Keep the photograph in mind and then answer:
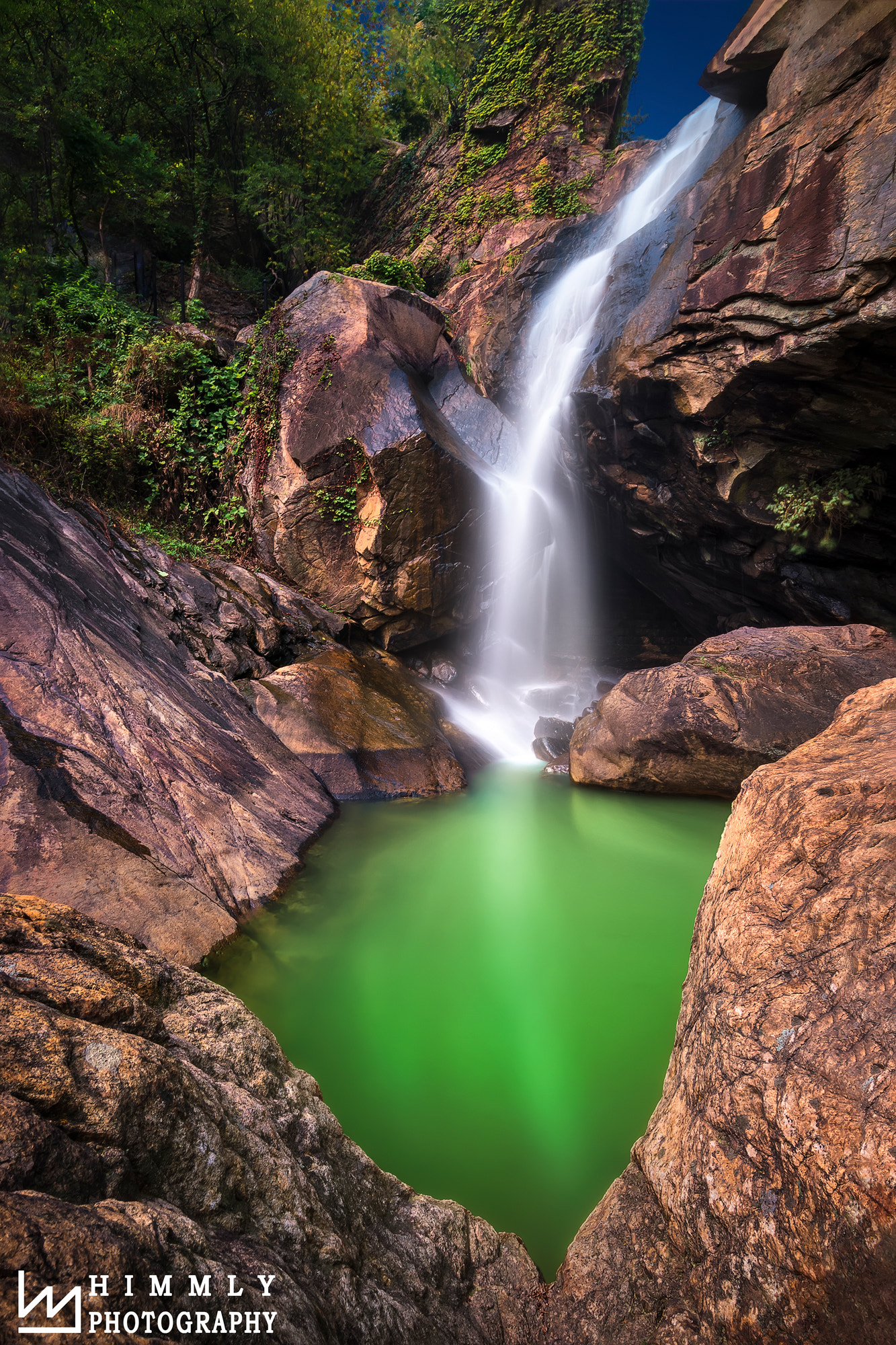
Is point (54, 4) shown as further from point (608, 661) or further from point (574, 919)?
point (574, 919)

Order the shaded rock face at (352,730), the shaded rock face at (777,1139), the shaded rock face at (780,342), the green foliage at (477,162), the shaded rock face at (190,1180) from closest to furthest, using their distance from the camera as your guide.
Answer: the shaded rock face at (190,1180), the shaded rock face at (777,1139), the shaded rock face at (780,342), the shaded rock face at (352,730), the green foliage at (477,162)

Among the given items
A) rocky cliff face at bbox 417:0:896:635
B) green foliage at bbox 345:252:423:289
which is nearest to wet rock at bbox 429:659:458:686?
rocky cliff face at bbox 417:0:896:635

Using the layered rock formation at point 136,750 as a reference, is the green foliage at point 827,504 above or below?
above

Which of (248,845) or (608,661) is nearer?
(248,845)

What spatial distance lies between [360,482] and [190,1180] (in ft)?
31.2

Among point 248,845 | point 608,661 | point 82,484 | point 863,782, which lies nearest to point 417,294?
point 82,484

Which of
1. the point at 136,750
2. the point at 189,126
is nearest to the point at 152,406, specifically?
the point at 136,750

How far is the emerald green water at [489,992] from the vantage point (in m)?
2.80

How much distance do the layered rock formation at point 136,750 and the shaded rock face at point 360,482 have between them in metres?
2.54

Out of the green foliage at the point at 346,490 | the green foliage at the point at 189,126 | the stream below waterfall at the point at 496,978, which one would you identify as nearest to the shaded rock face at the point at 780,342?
the stream below waterfall at the point at 496,978

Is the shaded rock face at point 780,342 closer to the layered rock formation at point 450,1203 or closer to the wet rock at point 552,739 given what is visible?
the wet rock at point 552,739

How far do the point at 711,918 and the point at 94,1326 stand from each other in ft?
8.31

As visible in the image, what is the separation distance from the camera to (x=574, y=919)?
492cm

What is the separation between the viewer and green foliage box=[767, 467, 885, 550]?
7771 mm
